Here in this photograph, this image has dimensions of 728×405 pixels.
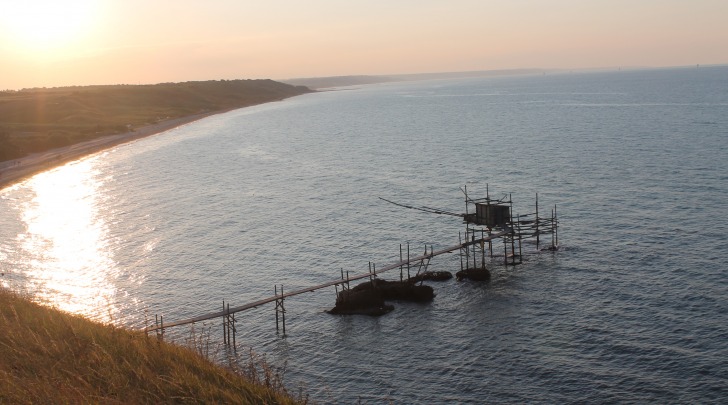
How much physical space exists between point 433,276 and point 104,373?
3640 cm

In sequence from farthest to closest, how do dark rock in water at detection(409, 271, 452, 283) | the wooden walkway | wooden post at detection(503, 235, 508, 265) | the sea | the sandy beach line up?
1. the sandy beach
2. wooden post at detection(503, 235, 508, 265)
3. dark rock in water at detection(409, 271, 452, 283)
4. the wooden walkway
5. the sea

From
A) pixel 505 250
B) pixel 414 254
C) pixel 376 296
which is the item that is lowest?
pixel 376 296

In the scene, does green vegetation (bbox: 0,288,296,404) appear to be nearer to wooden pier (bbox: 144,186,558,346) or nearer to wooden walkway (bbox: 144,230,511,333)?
wooden walkway (bbox: 144,230,511,333)

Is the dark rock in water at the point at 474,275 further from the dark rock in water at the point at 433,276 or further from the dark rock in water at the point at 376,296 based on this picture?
the dark rock in water at the point at 376,296

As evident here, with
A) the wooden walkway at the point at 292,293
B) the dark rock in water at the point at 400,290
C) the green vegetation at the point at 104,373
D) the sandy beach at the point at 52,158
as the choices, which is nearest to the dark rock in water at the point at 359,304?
the dark rock in water at the point at 400,290

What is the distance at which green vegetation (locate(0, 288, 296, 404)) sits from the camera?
1747cm

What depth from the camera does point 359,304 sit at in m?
47.2

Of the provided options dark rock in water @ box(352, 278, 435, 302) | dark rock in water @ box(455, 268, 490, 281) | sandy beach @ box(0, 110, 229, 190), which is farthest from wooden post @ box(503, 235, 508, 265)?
sandy beach @ box(0, 110, 229, 190)

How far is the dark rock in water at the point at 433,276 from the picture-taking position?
2074 inches

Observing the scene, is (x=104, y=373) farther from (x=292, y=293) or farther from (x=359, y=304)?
(x=359, y=304)

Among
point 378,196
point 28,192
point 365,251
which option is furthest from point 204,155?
point 365,251

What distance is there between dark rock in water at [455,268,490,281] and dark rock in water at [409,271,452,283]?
0.89m

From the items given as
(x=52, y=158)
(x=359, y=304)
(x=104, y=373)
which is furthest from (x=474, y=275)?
(x=52, y=158)

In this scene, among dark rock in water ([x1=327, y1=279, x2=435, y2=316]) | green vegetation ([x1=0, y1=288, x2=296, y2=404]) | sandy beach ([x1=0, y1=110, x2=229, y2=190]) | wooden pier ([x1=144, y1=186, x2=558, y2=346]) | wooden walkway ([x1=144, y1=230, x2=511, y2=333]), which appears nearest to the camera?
green vegetation ([x1=0, y1=288, x2=296, y2=404])
